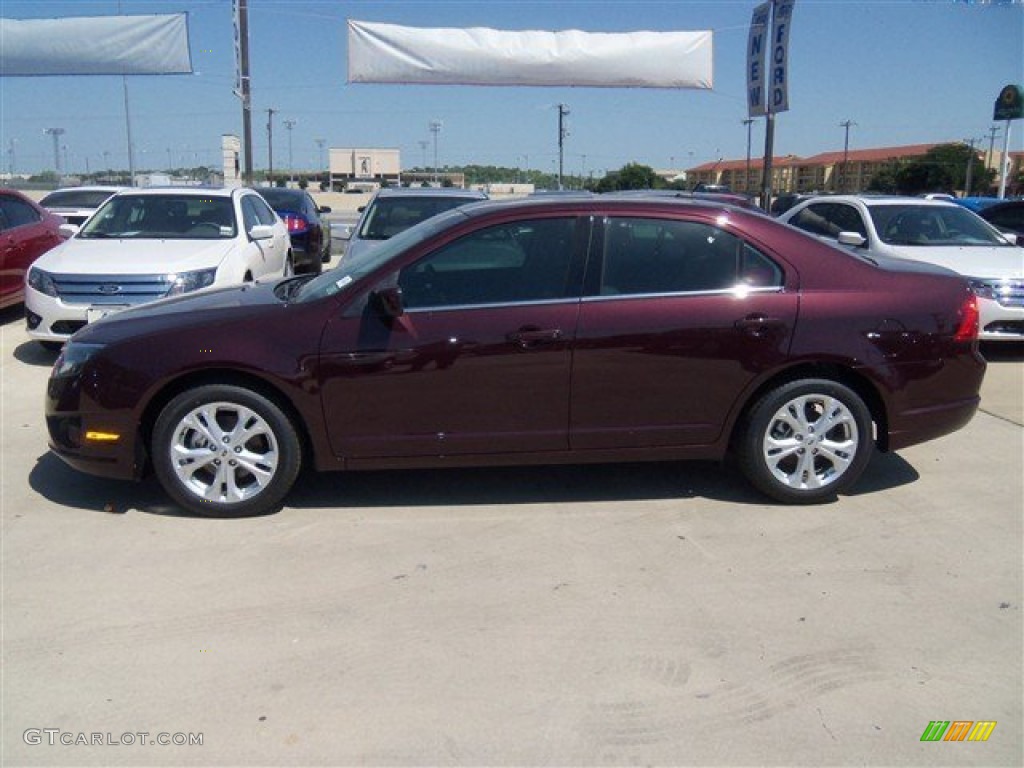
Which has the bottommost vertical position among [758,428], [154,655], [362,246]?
[154,655]

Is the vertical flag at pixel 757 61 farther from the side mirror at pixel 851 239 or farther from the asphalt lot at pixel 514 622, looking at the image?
the asphalt lot at pixel 514 622

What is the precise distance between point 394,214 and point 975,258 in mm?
5990

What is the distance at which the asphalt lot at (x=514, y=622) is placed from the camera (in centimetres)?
288

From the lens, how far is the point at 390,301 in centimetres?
436

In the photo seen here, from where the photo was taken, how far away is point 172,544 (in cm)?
429

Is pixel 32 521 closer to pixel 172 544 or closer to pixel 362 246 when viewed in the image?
pixel 172 544

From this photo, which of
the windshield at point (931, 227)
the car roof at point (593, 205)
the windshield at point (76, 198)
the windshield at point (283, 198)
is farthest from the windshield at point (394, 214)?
the windshield at point (76, 198)

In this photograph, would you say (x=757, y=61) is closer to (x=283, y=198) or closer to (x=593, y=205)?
(x=283, y=198)

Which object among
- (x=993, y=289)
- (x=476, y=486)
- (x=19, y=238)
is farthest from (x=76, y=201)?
(x=993, y=289)

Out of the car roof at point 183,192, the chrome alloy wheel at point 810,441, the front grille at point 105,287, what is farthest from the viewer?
the car roof at point 183,192

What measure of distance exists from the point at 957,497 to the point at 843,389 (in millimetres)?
1009

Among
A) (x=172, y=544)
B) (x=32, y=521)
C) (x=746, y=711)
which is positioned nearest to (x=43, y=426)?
(x=32, y=521)

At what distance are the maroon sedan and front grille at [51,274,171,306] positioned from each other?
265 cm

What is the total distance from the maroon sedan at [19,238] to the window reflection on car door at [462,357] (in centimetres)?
703
